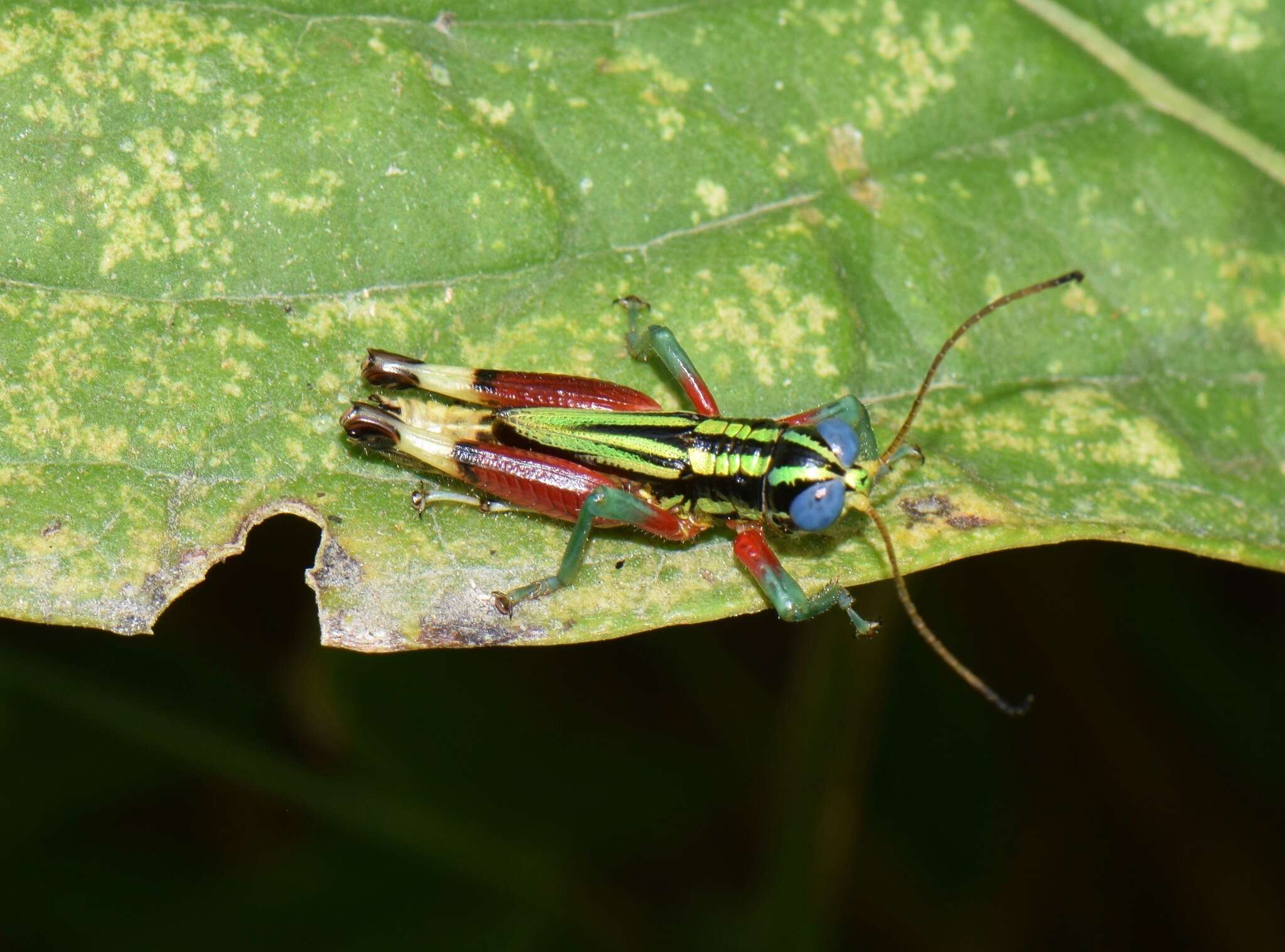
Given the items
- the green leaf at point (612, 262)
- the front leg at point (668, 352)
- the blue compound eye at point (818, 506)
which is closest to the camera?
the green leaf at point (612, 262)

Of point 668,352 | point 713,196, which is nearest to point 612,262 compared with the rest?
point 668,352

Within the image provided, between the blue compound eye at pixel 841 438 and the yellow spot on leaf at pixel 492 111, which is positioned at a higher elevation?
the yellow spot on leaf at pixel 492 111

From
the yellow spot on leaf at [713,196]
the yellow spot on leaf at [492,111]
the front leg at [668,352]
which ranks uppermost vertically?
the yellow spot on leaf at [713,196]

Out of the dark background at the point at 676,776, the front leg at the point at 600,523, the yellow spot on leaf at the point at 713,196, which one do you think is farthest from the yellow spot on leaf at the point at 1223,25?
the front leg at the point at 600,523

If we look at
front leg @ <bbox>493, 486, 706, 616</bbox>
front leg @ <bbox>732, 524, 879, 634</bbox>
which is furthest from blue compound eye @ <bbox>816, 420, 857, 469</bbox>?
front leg @ <bbox>493, 486, 706, 616</bbox>

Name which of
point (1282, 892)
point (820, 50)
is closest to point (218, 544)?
point (820, 50)

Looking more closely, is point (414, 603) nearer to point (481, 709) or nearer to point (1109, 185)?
point (481, 709)

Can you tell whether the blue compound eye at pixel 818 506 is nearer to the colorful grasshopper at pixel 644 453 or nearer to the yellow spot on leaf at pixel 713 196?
the colorful grasshopper at pixel 644 453
